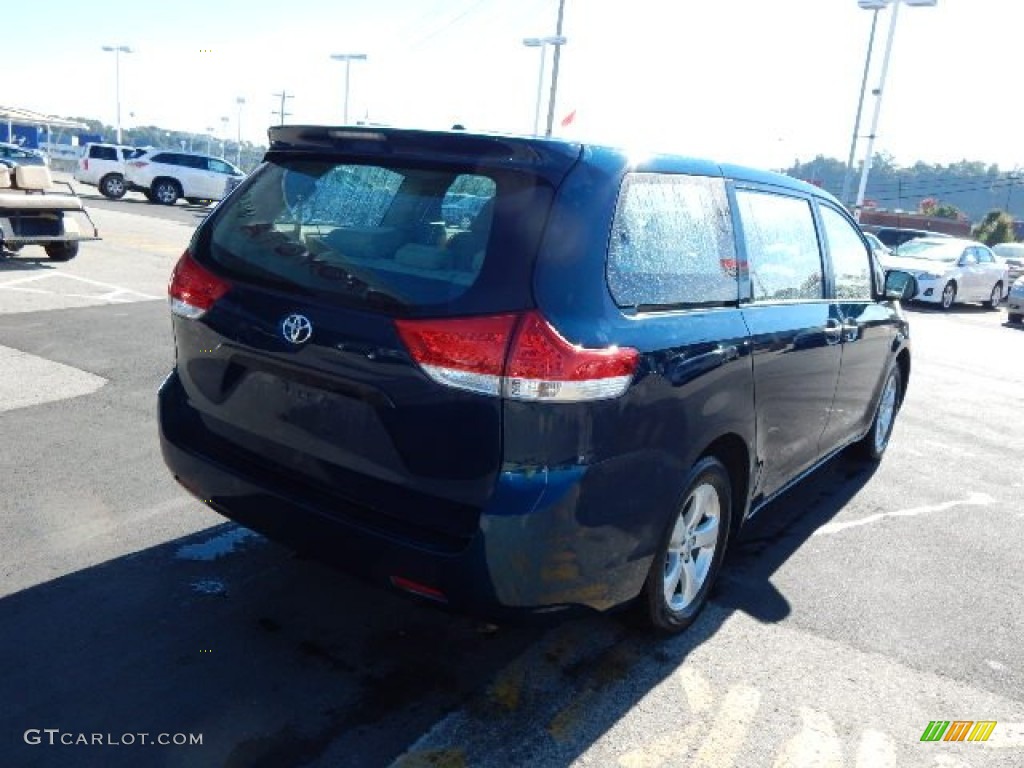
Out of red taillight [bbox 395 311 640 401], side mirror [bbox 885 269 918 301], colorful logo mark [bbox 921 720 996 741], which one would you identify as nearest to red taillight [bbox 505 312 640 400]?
red taillight [bbox 395 311 640 401]

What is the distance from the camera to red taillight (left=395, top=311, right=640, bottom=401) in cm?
246

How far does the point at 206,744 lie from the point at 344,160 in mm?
1936

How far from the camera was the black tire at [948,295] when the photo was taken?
18.1 meters

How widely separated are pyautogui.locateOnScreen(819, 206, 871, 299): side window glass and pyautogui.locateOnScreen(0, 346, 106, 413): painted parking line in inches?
190

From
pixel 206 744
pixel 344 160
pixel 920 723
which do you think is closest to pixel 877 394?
pixel 920 723

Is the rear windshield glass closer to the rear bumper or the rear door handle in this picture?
the rear bumper

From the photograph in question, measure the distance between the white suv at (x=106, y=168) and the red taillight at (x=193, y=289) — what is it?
29.1 m

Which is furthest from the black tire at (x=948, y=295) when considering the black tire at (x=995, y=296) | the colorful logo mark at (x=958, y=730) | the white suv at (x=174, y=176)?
the white suv at (x=174, y=176)

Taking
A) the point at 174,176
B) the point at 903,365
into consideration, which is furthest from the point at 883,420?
the point at 174,176

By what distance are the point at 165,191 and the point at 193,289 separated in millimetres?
28583

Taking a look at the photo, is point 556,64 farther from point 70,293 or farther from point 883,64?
point 70,293

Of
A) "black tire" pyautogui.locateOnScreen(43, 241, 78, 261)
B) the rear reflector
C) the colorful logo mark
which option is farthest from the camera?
"black tire" pyautogui.locateOnScreen(43, 241, 78, 261)

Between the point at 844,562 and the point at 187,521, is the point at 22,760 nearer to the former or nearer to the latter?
the point at 187,521
